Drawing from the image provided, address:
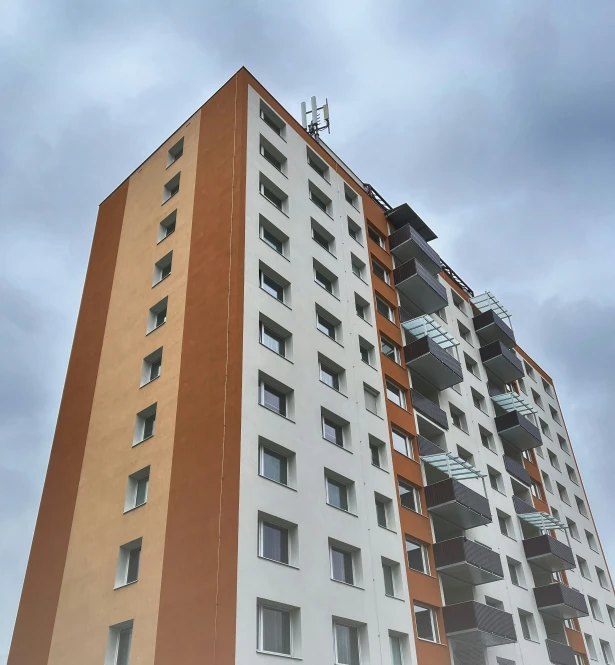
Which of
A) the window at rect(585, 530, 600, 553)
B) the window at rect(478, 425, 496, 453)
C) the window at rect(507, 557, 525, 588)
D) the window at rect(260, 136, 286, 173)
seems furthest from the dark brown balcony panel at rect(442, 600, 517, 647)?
the window at rect(585, 530, 600, 553)

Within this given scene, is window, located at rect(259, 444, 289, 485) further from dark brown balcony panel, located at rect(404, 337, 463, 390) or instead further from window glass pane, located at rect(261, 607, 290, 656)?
dark brown balcony panel, located at rect(404, 337, 463, 390)

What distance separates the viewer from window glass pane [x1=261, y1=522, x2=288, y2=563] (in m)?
24.1

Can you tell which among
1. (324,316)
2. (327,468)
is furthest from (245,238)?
(327,468)

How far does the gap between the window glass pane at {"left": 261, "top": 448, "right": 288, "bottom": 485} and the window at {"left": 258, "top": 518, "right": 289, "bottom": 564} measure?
69.9 inches

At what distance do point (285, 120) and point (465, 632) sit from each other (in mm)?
28865

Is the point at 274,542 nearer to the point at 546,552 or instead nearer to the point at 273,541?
the point at 273,541

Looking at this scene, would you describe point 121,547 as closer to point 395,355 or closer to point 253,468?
point 253,468

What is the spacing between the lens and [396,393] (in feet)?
121

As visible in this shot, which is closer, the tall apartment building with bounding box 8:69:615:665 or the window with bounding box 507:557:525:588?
the tall apartment building with bounding box 8:69:615:665

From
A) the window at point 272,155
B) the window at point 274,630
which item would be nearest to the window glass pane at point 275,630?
the window at point 274,630

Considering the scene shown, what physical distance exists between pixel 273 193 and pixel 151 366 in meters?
11.5

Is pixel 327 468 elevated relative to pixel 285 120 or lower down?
lower down

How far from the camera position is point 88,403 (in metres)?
33.3

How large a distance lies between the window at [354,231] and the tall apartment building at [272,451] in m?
0.17
